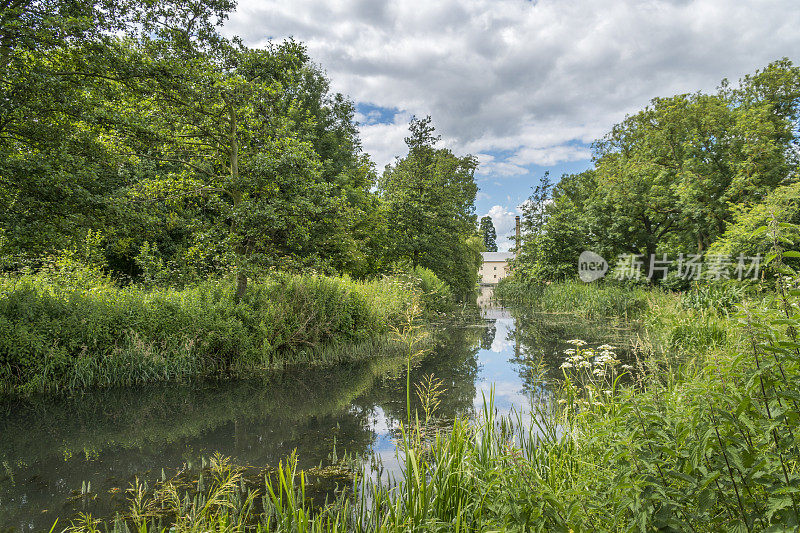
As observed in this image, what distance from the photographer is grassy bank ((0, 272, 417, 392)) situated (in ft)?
24.2

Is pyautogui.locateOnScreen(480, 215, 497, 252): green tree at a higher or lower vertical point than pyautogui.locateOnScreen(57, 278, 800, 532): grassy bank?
higher

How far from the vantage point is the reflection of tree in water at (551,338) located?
30.4 feet

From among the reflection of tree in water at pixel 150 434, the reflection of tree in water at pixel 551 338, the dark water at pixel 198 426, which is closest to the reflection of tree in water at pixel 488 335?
the reflection of tree in water at pixel 551 338

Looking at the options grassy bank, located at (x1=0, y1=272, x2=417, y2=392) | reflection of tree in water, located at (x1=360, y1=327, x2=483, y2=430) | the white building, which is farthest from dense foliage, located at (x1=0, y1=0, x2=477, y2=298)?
the white building

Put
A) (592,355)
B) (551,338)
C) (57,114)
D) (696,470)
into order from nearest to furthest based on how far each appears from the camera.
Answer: (696,470) → (592,355) → (57,114) → (551,338)

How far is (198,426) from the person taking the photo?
612 centimetres

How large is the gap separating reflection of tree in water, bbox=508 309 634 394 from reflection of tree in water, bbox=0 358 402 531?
13.5ft

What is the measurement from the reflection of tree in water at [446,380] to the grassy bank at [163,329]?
2050mm

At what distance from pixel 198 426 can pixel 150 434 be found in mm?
631

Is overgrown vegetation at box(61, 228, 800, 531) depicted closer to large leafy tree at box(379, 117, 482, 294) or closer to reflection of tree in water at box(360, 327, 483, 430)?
reflection of tree in water at box(360, 327, 483, 430)

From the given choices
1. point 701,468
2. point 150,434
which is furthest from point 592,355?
point 150,434

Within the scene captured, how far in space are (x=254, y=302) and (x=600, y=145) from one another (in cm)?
3116

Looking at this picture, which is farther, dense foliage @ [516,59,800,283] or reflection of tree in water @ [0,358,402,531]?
dense foliage @ [516,59,800,283]

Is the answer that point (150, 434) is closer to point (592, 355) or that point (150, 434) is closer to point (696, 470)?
point (592, 355)
